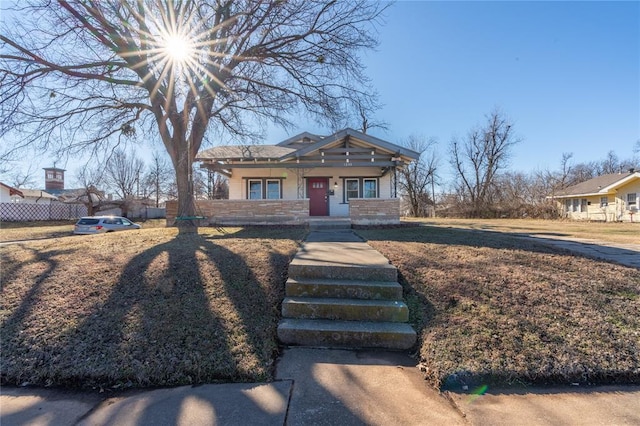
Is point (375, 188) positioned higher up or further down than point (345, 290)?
higher up

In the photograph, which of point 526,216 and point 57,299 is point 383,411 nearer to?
point 57,299

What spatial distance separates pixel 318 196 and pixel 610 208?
98.7 feet

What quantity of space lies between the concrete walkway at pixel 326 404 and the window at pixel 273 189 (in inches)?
535

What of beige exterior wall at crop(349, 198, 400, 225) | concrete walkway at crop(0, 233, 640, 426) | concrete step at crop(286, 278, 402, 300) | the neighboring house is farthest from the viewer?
the neighboring house

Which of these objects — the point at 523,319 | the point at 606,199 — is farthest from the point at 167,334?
the point at 606,199

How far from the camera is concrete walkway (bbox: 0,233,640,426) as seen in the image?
2246 millimetres

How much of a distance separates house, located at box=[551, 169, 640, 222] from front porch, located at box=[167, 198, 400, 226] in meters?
26.8

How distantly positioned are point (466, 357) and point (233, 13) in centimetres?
1072

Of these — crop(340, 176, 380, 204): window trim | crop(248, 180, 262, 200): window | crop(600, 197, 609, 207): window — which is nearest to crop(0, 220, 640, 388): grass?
crop(340, 176, 380, 204): window trim

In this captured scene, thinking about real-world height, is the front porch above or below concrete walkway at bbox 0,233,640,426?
above

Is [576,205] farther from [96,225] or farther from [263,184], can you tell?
[96,225]

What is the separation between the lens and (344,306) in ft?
12.4

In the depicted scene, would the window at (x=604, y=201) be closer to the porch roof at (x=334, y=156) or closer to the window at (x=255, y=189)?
the porch roof at (x=334, y=156)

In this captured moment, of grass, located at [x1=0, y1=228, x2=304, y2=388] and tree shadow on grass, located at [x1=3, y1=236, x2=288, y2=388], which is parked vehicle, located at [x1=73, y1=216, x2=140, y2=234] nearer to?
grass, located at [x1=0, y1=228, x2=304, y2=388]
